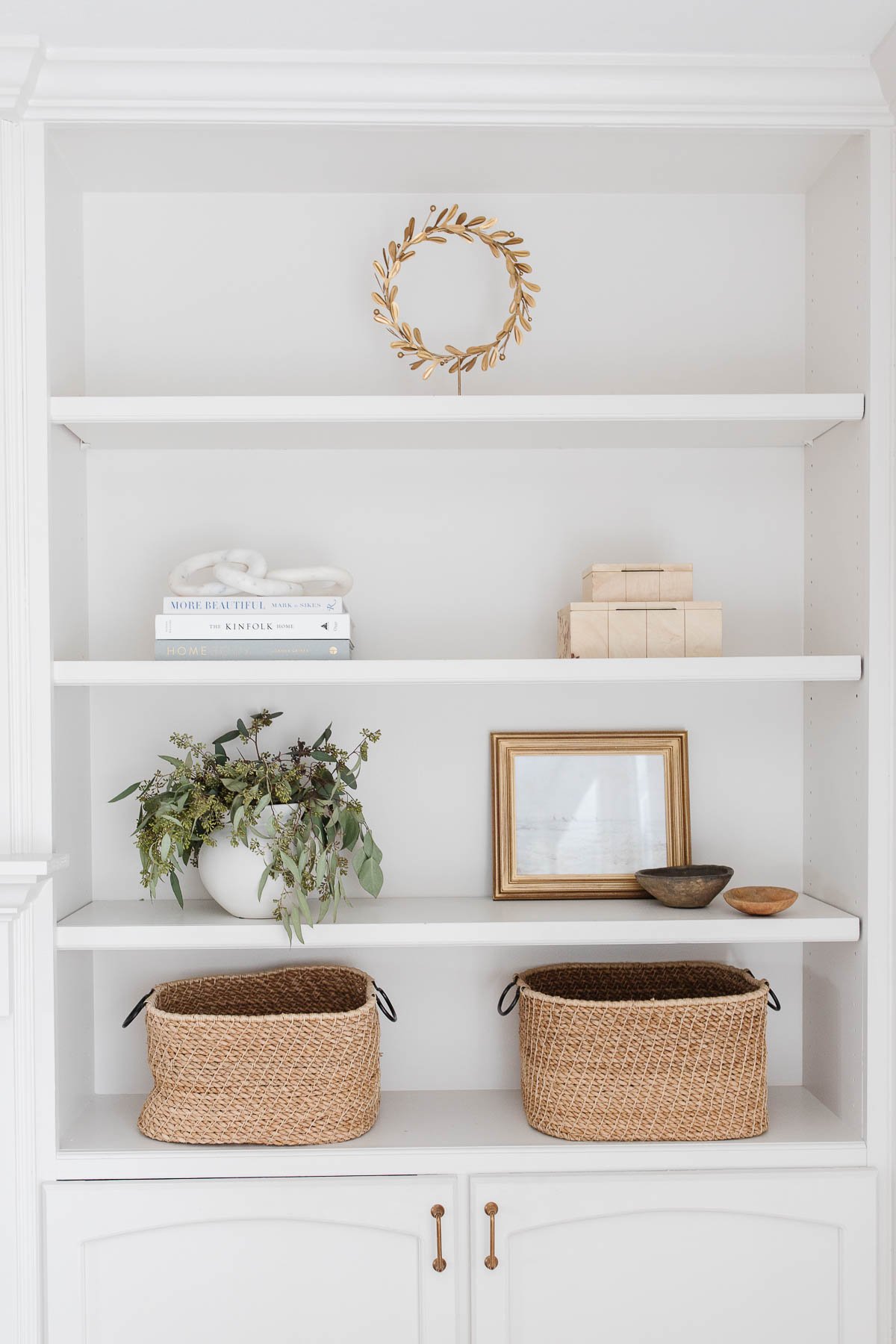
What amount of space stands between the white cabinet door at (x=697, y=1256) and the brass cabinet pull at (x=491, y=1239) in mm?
15

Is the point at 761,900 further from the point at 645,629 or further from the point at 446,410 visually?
the point at 446,410

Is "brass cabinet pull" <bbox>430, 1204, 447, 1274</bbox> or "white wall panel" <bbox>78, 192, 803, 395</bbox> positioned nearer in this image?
"brass cabinet pull" <bbox>430, 1204, 447, 1274</bbox>

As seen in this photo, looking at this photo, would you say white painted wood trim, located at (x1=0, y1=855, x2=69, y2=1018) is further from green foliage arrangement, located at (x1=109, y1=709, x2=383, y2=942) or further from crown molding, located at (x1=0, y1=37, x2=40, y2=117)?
crown molding, located at (x1=0, y1=37, x2=40, y2=117)

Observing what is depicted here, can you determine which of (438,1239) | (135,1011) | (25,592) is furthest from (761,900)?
(25,592)

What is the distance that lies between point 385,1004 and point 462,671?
2.21 ft

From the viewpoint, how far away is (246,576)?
1.71 m

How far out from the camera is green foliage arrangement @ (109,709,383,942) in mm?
Result: 1680

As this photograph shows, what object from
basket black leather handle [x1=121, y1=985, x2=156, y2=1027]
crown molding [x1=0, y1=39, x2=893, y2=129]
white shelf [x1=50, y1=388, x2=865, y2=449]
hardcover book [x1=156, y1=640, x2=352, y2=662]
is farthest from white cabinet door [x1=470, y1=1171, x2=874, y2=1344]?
crown molding [x1=0, y1=39, x2=893, y2=129]

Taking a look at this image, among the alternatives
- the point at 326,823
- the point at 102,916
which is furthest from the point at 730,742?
the point at 102,916

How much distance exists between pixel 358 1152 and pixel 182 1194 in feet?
0.89

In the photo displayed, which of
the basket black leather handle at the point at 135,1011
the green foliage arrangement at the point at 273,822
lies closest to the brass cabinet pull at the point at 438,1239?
the green foliage arrangement at the point at 273,822

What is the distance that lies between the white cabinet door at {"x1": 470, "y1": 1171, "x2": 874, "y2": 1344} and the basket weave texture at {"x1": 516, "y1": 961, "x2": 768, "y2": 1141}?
8 centimetres

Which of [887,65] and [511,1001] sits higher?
[887,65]

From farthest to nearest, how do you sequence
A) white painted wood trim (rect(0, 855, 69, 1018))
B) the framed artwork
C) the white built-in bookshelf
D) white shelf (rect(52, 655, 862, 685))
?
the framed artwork
the white built-in bookshelf
white shelf (rect(52, 655, 862, 685))
white painted wood trim (rect(0, 855, 69, 1018))
